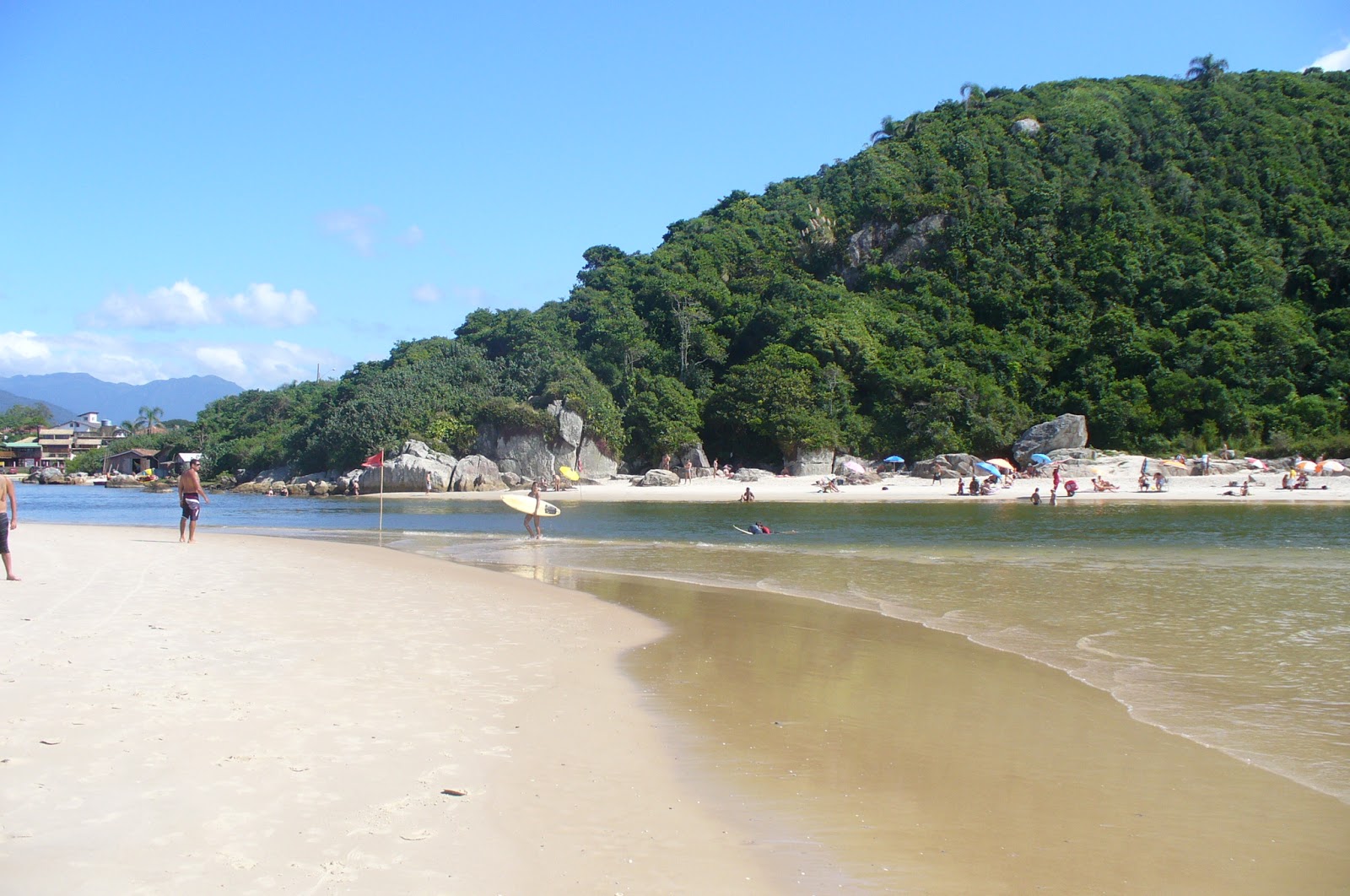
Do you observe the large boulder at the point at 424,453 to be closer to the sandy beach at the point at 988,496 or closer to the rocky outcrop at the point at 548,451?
the rocky outcrop at the point at 548,451

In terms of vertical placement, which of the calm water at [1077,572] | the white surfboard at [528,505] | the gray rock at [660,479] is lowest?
the calm water at [1077,572]

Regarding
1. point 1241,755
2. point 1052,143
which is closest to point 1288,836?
point 1241,755

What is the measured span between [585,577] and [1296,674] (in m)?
10.8

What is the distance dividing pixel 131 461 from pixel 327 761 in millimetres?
95085

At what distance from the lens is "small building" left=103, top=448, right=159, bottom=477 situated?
272 feet

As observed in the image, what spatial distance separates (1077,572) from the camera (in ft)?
54.2

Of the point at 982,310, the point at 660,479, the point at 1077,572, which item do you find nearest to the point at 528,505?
the point at 1077,572

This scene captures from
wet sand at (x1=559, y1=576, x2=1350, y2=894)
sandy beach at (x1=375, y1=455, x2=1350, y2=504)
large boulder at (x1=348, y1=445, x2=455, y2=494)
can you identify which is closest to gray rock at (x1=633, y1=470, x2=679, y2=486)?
sandy beach at (x1=375, y1=455, x2=1350, y2=504)

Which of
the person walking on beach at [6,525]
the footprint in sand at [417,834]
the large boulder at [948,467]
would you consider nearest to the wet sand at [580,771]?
the footprint in sand at [417,834]

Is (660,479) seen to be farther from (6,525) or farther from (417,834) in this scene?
(417,834)

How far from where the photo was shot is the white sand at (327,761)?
4.02 metres

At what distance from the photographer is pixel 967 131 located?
78.5m

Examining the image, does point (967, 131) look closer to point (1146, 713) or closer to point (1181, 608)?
point (1181, 608)

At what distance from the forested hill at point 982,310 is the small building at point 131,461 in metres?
28.6
